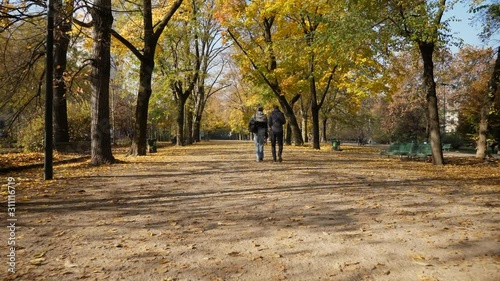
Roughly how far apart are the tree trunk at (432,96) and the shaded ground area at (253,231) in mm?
6208

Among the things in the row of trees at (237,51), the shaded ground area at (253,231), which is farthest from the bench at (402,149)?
the shaded ground area at (253,231)

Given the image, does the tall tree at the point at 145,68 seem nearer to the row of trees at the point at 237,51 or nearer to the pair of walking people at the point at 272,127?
the row of trees at the point at 237,51

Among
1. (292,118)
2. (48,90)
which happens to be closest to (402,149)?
(292,118)

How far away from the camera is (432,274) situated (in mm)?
2959

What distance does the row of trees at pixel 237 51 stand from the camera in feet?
34.1

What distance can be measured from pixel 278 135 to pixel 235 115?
1836 inches

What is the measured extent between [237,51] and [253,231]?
24527 millimetres

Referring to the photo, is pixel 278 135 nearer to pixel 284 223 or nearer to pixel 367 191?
pixel 367 191

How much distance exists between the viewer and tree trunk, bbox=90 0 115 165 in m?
10.9

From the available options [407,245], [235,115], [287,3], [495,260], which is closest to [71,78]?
[407,245]

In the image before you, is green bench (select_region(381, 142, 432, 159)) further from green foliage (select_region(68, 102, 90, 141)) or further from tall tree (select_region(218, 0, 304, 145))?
green foliage (select_region(68, 102, 90, 141))

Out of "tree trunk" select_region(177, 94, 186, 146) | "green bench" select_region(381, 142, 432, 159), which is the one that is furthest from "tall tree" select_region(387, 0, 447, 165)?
"tree trunk" select_region(177, 94, 186, 146)

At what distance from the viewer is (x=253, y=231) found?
4.17 metres

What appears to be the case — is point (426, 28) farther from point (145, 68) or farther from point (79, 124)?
point (79, 124)
